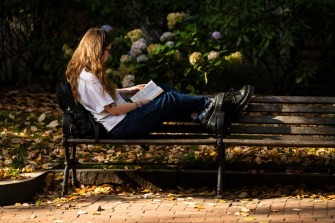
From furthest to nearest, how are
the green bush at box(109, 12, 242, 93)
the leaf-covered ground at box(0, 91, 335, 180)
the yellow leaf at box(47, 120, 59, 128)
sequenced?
the green bush at box(109, 12, 242, 93)
the yellow leaf at box(47, 120, 59, 128)
the leaf-covered ground at box(0, 91, 335, 180)

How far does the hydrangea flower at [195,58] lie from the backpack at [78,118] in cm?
293

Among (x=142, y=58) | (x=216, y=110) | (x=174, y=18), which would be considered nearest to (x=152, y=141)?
(x=216, y=110)

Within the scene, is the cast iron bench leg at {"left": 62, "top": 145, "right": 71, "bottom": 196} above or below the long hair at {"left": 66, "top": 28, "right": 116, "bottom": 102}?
below

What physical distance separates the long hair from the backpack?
0.18ft

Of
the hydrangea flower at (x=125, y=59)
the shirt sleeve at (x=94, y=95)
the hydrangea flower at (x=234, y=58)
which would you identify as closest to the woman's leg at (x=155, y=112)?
the shirt sleeve at (x=94, y=95)

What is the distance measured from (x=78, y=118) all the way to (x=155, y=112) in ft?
2.15

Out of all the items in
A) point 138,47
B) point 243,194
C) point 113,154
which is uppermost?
point 138,47

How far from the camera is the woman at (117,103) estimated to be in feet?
24.9


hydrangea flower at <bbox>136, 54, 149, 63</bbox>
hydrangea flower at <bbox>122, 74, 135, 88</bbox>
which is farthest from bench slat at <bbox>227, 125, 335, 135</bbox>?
hydrangea flower at <bbox>136, 54, 149, 63</bbox>

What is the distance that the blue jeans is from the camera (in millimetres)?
7629

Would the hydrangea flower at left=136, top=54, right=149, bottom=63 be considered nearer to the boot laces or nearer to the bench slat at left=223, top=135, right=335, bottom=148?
the boot laces

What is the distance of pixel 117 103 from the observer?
7711 millimetres

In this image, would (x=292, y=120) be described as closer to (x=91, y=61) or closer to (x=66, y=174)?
(x=91, y=61)

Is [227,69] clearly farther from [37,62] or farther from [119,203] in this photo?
[119,203]
